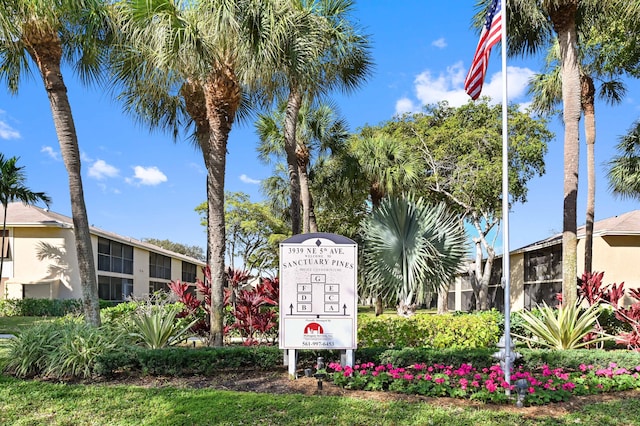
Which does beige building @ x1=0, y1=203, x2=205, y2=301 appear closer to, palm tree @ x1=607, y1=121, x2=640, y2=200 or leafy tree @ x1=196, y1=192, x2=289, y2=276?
leafy tree @ x1=196, y1=192, x2=289, y2=276

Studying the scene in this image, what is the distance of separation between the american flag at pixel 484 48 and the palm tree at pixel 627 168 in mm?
14492

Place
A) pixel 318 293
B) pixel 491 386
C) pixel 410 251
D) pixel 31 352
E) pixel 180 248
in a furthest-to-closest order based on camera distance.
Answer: pixel 180 248
pixel 410 251
pixel 318 293
pixel 31 352
pixel 491 386

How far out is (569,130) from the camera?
11.9m

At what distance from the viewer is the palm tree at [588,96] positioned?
16984 mm

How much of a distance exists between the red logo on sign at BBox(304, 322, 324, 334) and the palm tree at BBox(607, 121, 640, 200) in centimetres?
1731

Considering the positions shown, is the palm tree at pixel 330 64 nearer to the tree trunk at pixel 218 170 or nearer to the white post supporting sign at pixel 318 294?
the tree trunk at pixel 218 170

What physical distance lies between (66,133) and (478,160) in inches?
Result: 751

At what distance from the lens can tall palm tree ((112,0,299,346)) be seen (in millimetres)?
9461

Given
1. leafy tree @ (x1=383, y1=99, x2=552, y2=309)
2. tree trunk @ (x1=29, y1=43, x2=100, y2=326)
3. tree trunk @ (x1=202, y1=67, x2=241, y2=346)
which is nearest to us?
tree trunk @ (x1=202, y1=67, x2=241, y2=346)

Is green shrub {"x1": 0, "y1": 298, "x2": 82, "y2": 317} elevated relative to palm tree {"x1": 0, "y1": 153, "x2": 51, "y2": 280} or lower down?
lower down

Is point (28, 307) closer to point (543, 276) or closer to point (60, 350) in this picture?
point (60, 350)

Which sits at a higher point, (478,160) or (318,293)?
(478,160)

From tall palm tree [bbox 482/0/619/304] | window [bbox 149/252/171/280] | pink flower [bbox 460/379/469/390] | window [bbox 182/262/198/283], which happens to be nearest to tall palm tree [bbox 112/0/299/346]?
pink flower [bbox 460/379/469/390]

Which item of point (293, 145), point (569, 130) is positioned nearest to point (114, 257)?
point (293, 145)
